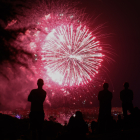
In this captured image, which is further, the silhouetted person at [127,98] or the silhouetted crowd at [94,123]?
the silhouetted person at [127,98]

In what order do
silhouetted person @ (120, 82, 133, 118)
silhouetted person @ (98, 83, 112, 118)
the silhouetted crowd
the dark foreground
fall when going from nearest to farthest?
the dark foreground, the silhouetted crowd, silhouetted person @ (98, 83, 112, 118), silhouetted person @ (120, 82, 133, 118)

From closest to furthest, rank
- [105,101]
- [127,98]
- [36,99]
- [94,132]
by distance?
1. [36,99]
2. [105,101]
3. [127,98]
4. [94,132]

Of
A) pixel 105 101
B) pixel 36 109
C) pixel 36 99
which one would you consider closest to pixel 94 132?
pixel 105 101

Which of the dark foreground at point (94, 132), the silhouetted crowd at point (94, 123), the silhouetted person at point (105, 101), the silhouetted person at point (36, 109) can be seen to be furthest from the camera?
the silhouetted person at point (105, 101)

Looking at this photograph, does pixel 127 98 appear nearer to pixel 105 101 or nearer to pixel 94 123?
pixel 105 101

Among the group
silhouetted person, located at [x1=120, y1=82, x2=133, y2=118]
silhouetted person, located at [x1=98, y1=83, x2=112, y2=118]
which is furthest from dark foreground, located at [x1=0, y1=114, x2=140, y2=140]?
silhouetted person, located at [x1=98, y1=83, x2=112, y2=118]

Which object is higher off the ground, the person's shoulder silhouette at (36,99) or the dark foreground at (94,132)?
the person's shoulder silhouette at (36,99)

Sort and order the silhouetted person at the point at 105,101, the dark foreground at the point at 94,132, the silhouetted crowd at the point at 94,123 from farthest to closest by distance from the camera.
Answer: the silhouetted person at the point at 105,101 < the silhouetted crowd at the point at 94,123 < the dark foreground at the point at 94,132

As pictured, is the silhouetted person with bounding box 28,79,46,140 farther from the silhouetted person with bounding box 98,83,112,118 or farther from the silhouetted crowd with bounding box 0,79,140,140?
the silhouetted person with bounding box 98,83,112,118

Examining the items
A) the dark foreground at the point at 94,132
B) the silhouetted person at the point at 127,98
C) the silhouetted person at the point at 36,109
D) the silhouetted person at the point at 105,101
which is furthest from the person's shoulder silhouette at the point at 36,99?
the silhouetted person at the point at 127,98

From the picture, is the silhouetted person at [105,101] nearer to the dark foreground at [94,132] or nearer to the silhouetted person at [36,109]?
the dark foreground at [94,132]

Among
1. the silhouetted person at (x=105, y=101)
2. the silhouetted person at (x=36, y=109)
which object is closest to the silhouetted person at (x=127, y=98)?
the silhouetted person at (x=105, y=101)

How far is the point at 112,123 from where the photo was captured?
30.9 ft

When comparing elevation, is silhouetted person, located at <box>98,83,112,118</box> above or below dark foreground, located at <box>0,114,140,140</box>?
above
